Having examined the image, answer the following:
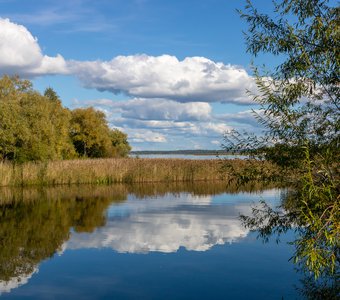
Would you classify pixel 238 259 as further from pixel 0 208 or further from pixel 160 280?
pixel 0 208

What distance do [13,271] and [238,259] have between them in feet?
18.9

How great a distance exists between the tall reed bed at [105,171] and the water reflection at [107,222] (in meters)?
3.36

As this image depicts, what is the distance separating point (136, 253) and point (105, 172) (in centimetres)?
2316

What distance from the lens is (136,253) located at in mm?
13266

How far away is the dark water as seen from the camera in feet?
32.2

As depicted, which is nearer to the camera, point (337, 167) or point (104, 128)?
point (337, 167)

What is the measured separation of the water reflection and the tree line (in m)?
6.08

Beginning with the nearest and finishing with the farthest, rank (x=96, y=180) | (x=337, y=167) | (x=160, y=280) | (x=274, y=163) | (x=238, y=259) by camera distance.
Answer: (x=337, y=167), (x=274, y=163), (x=160, y=280), (x=238, y=259), (x=96, y=180)

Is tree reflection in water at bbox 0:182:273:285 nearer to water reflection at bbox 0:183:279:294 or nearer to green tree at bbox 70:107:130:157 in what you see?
water reflection at bbox 0:183:279:294

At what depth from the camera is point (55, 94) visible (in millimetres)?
70312

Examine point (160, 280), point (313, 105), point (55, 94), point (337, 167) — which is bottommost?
point (160, 280)

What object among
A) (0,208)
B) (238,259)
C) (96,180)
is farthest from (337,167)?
(96,180)

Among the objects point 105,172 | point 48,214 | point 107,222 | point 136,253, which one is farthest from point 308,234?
point 105,172

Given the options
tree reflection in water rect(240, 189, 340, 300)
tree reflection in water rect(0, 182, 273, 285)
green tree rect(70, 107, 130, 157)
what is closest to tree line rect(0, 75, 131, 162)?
green tree rect(70, 107, 130, 157)
